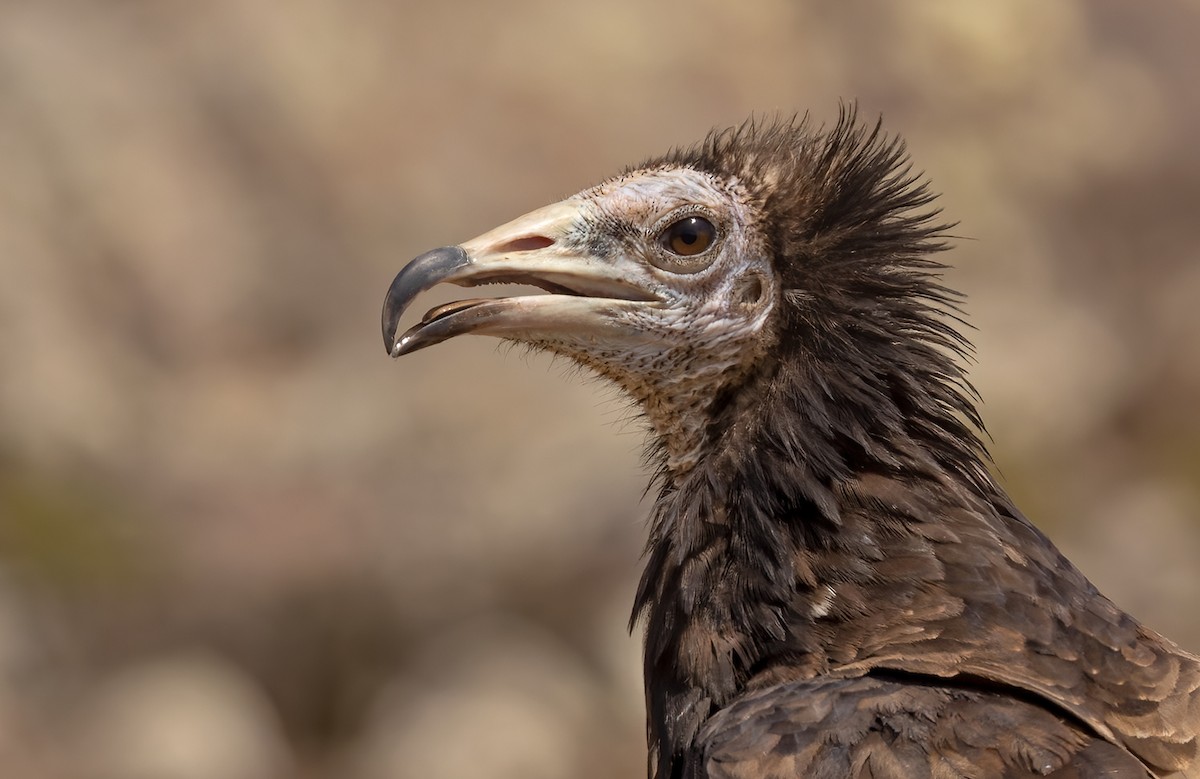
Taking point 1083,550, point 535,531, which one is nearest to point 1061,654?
point 535,531

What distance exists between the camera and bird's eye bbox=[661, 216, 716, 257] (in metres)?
4.11

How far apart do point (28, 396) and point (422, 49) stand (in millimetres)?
5501

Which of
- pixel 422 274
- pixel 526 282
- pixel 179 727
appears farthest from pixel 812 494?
pixel 179 727

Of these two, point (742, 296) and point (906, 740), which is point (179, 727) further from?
point (906, 740)

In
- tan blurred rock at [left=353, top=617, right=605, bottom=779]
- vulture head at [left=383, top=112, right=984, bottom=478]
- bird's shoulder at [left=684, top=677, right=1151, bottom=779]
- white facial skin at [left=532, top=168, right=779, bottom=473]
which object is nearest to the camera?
bird's shoulder at [left=684, top=677, right=1151, bottom=779]

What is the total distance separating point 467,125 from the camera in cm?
1505

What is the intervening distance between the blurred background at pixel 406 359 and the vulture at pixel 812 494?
6.27m

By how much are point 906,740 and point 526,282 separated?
1716mm

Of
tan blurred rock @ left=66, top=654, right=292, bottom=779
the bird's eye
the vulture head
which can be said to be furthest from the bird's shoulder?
tan blurred rock @ left=66, top=654, right=292, bottom=779

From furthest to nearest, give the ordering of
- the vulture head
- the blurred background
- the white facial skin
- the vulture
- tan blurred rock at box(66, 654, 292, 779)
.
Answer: the blurred background → tan blurred rock at box(66, 654, 292, 779) → the white facial skin → the vulture head → the vulture

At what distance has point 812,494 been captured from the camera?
3727 millimetres

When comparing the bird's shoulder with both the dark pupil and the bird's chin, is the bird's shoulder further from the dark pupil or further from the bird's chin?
the dark pupil

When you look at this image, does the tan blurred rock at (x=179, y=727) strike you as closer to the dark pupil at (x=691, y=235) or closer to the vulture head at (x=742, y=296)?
the vulture head at (x=742, y=296)

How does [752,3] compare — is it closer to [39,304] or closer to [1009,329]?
[1009,329]
